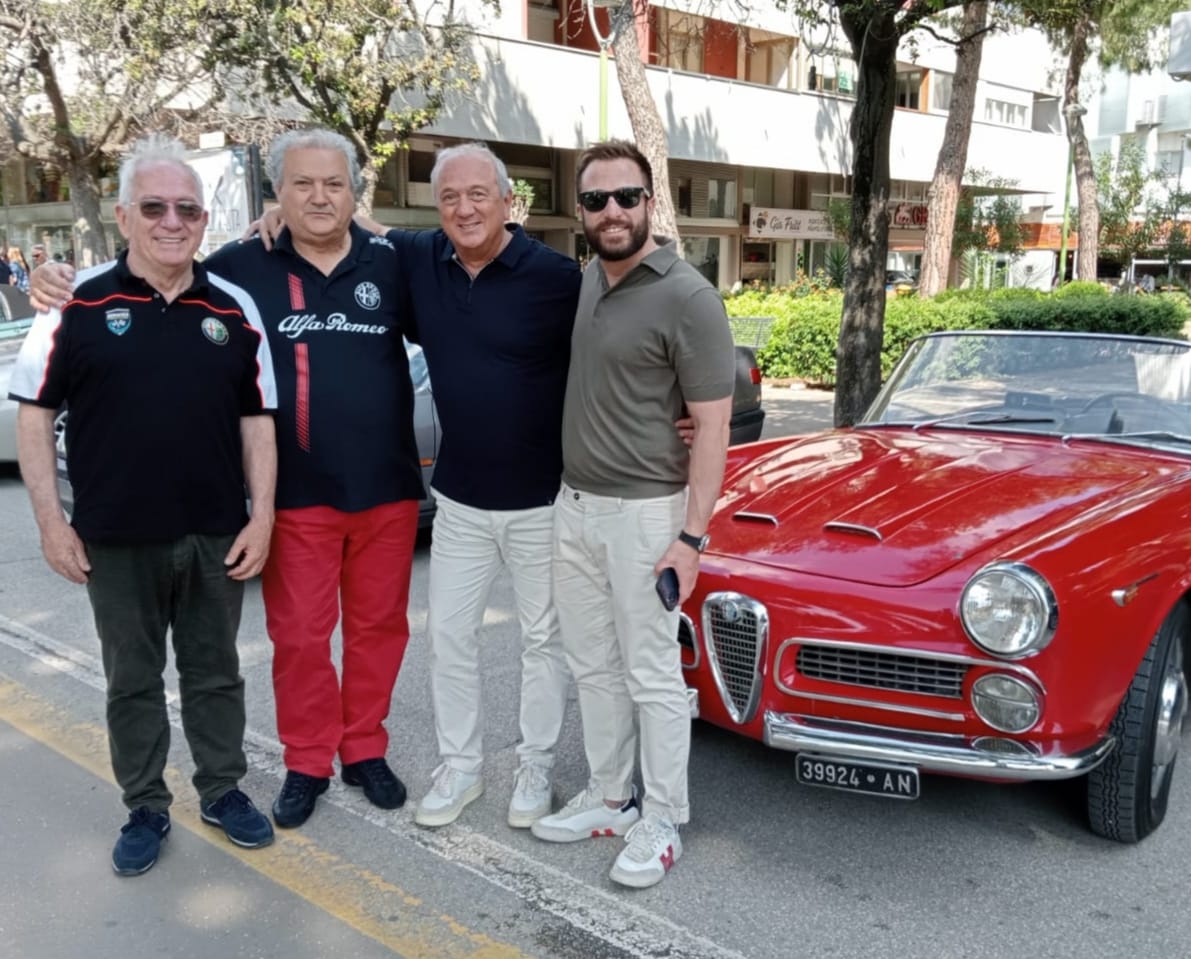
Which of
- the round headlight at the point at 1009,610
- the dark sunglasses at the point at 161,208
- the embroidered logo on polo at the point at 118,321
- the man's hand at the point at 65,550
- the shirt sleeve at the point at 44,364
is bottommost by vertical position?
the round headlight at the point at 1009,610

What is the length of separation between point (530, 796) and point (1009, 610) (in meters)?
1.55

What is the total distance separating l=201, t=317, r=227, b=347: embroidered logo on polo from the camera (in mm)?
3084

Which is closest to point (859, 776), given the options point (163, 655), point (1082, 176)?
point (163, 655)

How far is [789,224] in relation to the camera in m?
31.7

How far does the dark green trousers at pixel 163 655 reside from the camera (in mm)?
3133

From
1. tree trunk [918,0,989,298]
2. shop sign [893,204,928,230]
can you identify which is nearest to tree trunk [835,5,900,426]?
tree trunk [918,0,989,298]

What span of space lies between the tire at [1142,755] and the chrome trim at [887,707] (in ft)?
1.68

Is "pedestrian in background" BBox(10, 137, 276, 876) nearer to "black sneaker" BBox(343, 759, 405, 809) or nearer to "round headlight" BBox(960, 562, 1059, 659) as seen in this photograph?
"black sneaker" BBox(343, 759, 405, 809)

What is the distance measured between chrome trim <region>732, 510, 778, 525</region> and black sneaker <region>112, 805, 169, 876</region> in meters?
2.04

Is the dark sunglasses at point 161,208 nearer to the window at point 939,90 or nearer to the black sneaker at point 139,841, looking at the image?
the black sneaker at point 139,841

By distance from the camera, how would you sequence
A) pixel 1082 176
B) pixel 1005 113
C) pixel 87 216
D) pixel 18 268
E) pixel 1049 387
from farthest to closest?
pixel 1005 113 → pixel 1082 176 → pixel 18 268 → pixel 87 216 → pixel 1049 387

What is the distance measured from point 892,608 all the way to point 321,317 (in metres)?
1.86

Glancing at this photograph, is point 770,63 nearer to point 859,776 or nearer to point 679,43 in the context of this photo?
point 679,43

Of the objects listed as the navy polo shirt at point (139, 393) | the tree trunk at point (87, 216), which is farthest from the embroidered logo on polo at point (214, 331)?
the tree trunk at point (87, 216)
